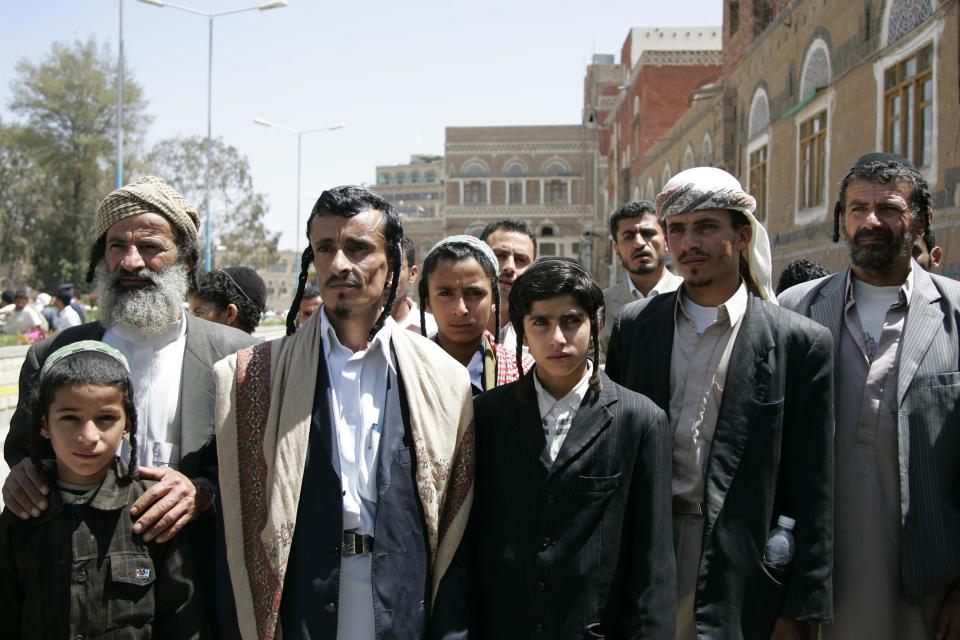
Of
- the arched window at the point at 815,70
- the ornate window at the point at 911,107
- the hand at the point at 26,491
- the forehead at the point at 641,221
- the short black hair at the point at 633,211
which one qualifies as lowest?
the hand at the point at 26,491

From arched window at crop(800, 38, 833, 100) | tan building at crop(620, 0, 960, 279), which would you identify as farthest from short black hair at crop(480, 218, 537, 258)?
arched window at crop(800, 38, 833, 100)

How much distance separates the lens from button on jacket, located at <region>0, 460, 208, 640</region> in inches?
86.6

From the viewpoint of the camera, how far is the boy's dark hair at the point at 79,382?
7.39 ft

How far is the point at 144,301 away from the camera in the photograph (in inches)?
102

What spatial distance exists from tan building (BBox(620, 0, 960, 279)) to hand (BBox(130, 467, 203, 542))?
309 inches

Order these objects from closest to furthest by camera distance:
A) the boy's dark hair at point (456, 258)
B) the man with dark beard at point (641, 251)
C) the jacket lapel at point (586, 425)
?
the jacket lapel at point (586, 425) < the boy's dark hair at point (456, 258) < the man with dark beard at point (641, 251)

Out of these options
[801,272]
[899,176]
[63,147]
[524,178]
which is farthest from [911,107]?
[524,178]

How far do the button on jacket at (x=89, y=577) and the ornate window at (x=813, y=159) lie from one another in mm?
11902

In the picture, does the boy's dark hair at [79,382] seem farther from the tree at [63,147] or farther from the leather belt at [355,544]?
the tree at [63,147]

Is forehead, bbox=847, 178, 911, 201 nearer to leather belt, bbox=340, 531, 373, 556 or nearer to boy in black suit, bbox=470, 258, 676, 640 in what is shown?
boy in black suit, bbox=470, 258, 676, 640

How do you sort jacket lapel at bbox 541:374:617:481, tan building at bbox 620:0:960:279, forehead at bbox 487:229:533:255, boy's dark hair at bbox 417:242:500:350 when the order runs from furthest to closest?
tan building at bbox 620:0:960:279, forehead at bbox 487:229:533:255, boy's dark hair at bbox 417:242:500:350, jacket lapel at bbox 541:374:617:481

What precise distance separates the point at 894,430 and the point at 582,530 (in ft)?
3.91

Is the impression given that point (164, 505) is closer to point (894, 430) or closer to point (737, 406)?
point (737, 406)

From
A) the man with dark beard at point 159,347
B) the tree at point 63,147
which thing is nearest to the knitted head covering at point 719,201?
the man with dark beard at point 159,347
